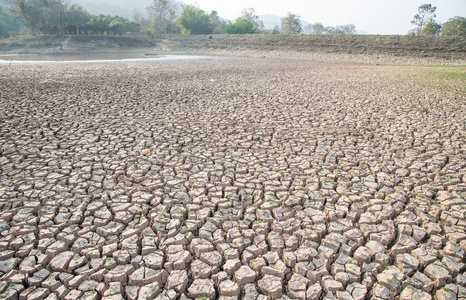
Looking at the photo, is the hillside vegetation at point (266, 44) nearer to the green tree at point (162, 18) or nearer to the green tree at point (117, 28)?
the green tree at point (117, 28)

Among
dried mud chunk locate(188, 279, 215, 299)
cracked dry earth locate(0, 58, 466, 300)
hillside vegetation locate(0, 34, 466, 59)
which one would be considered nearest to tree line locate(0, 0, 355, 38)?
hillside vegetation locate(0, 34, 466, 59)

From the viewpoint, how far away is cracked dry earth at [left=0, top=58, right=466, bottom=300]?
2.26 meters

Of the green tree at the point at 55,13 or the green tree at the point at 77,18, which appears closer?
the green tree at the point at 55,13

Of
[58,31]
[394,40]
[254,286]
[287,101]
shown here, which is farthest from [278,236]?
[58,31]

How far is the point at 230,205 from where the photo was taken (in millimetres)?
3232

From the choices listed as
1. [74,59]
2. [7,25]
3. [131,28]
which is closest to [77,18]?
[131,28]

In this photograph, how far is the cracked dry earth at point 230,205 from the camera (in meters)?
2.26

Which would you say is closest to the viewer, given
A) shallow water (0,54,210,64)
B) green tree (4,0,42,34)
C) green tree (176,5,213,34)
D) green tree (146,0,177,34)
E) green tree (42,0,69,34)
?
shallow water (0,54,210,64)

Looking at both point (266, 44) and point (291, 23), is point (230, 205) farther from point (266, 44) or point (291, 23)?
point (291, 23)

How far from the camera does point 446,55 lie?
2672 cm

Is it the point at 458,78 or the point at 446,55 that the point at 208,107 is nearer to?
the point at 458,78

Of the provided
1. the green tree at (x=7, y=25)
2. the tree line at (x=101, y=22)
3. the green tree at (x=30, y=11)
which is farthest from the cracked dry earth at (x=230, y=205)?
the green tree at (x=7, y=25)

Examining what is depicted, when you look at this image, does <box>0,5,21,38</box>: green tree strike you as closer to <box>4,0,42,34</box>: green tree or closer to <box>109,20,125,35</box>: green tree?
<box>4,0,42,34</box>: green tree

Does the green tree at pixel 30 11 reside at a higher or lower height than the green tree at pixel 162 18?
lower
